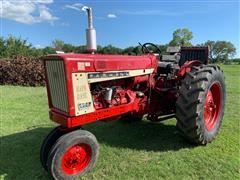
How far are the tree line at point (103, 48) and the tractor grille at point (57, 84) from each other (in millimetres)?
1062

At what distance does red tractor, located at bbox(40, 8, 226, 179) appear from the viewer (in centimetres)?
361

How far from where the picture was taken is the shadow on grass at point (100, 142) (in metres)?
4.06

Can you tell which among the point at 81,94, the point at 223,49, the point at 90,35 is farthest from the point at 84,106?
the point at 223,49

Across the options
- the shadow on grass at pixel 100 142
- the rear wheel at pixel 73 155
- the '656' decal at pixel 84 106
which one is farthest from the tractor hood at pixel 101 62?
the shadow on grass at pixel 100 142

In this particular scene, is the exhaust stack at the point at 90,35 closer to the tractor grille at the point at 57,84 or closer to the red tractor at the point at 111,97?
the red tractor at the point at 111,97

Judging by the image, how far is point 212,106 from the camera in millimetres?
5047

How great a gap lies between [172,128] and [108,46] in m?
3.09

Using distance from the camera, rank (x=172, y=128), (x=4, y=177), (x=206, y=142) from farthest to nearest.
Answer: (x=172, y=128) < (x=206, y=142) < (x=4, y=177)

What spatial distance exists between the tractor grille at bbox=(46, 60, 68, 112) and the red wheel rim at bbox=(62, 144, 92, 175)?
0.52 m

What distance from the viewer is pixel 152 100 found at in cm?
495

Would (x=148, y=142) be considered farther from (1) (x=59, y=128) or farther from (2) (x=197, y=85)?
(1) (x=59, y=128)

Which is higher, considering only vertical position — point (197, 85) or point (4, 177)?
point (197, 85)

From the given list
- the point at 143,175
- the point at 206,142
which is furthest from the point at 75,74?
the point at 206,142

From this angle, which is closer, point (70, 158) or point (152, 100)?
point (70, 158)
